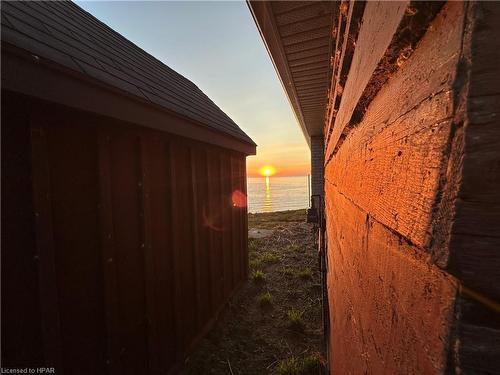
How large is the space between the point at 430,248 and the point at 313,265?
797cm

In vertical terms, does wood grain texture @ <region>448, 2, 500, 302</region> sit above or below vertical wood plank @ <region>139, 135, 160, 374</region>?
above

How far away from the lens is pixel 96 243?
2496 mm

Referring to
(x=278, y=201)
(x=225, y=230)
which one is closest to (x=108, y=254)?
(x=225, y=230)

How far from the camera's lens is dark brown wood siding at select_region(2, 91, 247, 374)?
74.5 inches

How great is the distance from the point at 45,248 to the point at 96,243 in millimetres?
499

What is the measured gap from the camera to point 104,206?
254 cm

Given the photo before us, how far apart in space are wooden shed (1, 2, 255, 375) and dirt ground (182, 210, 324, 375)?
1.69 ft

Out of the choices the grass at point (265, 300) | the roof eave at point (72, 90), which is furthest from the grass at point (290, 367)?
the roof eave at point (72, 90)

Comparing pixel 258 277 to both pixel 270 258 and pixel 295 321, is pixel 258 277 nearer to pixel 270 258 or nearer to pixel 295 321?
pixel 270 258

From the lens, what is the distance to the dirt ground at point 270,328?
3811mm

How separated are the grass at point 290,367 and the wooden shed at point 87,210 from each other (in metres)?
1.35

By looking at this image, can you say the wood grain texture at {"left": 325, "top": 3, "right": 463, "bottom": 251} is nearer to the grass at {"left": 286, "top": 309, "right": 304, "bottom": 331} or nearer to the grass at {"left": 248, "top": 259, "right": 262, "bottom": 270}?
the grass at {"left": 286, "top": 309, "right": 304, "bottom": 331}

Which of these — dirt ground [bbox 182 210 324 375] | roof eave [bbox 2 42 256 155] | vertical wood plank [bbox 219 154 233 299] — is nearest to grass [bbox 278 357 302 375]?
dirt ground [bbox 182 210 324 375]

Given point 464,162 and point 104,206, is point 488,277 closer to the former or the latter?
point 464,162
